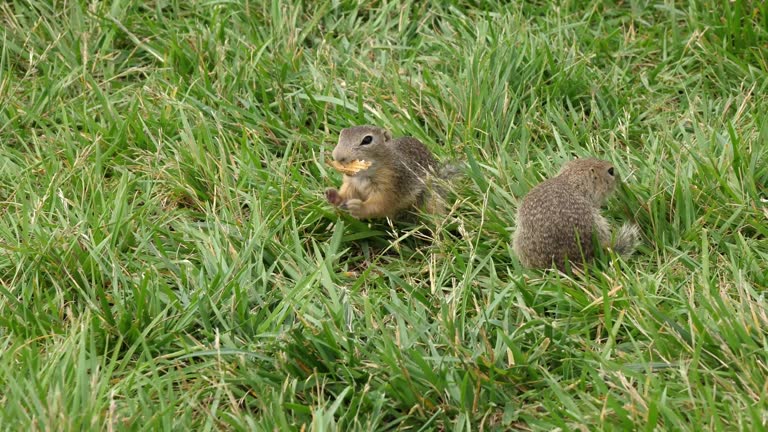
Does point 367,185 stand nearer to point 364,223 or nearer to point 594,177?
point 364,223

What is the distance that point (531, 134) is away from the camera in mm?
6277

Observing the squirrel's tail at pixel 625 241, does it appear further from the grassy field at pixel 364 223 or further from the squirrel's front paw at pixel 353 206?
the squirrel's front paw at pixel 353 206

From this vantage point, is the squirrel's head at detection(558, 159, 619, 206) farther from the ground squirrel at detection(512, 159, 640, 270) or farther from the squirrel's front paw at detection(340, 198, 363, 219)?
the squirrel's front paw at detection(340, 198, 363, 219)

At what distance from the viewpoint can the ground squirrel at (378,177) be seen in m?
5.66

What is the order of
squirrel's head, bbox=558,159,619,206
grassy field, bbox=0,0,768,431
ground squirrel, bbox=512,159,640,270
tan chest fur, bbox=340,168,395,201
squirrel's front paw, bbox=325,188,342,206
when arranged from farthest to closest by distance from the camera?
tan chest fur, bbox=340,168,395,201, squirrel's front paw, bbox=325,188,342,206, squirrel's head, bbox=558,159,619,206, ground squirrel, bbox=512,159,640,270, grassy field, bbox=0,0,768,431

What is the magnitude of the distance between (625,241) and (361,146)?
4.67 ft

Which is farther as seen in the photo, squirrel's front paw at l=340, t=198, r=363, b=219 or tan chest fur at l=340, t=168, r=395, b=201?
tan chest fur at l=340, t=168, r=395, b=201

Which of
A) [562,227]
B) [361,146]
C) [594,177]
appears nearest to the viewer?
[562,227]

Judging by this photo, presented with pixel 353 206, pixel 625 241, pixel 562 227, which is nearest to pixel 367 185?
pixel 353 206

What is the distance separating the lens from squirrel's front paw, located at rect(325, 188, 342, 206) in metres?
5.56

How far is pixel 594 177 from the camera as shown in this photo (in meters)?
5.40

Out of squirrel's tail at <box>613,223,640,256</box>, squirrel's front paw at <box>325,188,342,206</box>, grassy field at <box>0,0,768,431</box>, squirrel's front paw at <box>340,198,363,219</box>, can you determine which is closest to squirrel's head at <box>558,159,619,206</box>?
grassy field at <box>0,0,768,431</box>

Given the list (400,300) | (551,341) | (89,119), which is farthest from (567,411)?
(89,119)

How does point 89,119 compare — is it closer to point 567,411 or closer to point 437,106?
point 437,106
